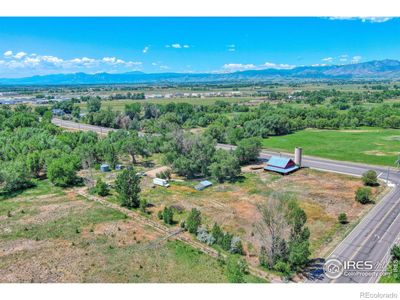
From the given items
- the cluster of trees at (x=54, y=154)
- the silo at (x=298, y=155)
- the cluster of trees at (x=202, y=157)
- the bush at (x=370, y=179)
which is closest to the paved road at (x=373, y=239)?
the bush at (x=370, y=179)

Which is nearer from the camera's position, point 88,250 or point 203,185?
point 88,250

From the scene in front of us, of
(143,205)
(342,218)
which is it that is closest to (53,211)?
(143,205)

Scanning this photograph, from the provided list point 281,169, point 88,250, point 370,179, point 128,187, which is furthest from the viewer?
point 281,169

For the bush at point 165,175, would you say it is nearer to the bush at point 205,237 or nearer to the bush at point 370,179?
the bush at point 205,237

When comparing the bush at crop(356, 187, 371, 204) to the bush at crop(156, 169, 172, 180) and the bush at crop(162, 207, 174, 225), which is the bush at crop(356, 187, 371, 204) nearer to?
the bush at crop(162, 207, 174, 225)

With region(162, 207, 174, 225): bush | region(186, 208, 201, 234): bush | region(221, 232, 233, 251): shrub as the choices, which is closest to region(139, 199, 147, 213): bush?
region(162, 207, 174, 225): bush

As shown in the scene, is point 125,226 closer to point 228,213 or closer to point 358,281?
point 228,213

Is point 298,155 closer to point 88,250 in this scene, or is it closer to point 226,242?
point 226,242
